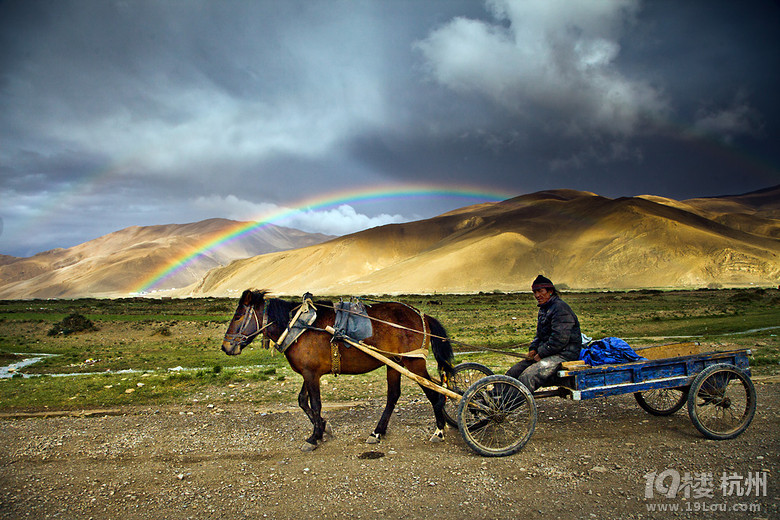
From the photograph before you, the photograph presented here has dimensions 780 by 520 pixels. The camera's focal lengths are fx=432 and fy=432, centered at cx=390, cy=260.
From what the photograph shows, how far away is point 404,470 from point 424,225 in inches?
5934

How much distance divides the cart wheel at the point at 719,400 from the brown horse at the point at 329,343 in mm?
3696

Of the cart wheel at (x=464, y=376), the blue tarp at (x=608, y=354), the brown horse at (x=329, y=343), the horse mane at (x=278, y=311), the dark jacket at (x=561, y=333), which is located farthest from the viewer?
the cart wheel at (x=464, y=376)

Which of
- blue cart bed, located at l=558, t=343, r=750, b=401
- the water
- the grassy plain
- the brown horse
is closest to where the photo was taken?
blue cart bed, located at l=558, t=343, r=750, b=401

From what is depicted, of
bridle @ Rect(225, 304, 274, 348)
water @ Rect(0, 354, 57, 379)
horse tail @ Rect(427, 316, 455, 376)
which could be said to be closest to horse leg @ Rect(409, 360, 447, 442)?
horse tail @ Rect(427, 316, 455, 376)

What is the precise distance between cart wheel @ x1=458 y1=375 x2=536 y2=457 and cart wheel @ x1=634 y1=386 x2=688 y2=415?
99.1 inches

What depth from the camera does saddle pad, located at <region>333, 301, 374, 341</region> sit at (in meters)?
7.07

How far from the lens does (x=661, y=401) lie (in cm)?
766

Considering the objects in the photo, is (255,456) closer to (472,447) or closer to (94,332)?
(472,447)

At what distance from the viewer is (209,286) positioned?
481ft

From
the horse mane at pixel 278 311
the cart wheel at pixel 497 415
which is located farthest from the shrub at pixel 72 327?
the cart wheel at pixel 497 415

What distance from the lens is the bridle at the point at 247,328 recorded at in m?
7.47

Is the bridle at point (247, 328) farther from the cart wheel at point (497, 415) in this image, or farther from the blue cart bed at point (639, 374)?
the blue cart bed at point (639, 374)

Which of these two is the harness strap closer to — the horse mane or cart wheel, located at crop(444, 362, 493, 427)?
the horse mane

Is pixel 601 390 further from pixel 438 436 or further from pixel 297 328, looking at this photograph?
pixel 297 328
